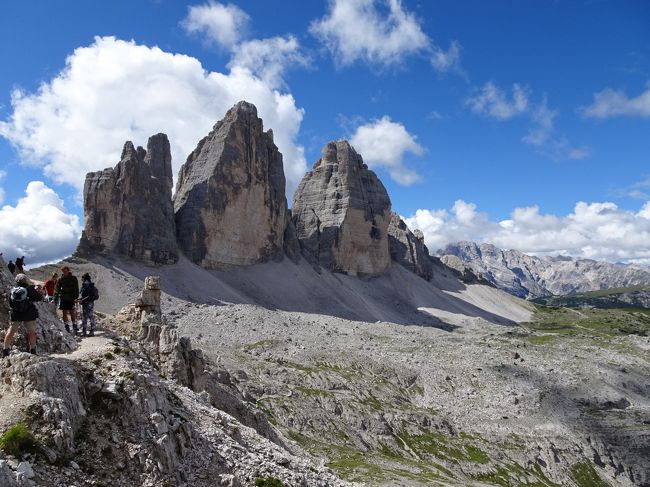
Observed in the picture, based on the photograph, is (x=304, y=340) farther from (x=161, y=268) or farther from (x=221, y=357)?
(x=161, y=268)

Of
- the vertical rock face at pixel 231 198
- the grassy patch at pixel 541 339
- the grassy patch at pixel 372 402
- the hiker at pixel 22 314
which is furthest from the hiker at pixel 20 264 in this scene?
the grassy patch at pixel 541 339

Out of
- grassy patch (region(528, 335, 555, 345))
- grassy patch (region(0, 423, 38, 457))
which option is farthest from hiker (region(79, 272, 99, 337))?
grassy patch (region(528, 335, 555, 345))

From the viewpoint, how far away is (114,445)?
55.3 feet

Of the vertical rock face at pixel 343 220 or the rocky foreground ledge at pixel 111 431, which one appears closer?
the rocky foreground ledge at pixel 111 431

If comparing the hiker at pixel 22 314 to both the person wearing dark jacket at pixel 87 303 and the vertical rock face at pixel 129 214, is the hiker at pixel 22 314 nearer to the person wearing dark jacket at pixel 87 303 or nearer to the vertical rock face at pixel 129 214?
the person wearing dark jacket at pixel 87 303

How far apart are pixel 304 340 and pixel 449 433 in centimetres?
4061

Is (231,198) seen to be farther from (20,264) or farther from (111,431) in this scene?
(111,431)

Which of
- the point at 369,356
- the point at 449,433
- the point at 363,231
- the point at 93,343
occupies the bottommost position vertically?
the point at 449,433

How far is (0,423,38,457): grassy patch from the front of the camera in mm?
14125

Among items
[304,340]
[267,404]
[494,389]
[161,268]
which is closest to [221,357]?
[267,404]

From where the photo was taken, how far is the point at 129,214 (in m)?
127

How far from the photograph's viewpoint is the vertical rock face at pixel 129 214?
396ft

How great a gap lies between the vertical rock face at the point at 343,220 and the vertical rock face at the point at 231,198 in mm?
23110

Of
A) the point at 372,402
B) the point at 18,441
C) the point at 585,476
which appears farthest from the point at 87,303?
the point at 585,476
